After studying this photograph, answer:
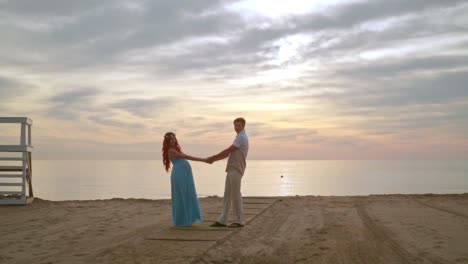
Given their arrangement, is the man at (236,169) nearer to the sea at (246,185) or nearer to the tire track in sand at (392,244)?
the tire track in sand at (392,244)

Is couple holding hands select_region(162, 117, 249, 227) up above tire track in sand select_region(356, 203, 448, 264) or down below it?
above

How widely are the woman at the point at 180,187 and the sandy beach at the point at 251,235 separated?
0.98 ft

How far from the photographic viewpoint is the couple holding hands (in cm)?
891

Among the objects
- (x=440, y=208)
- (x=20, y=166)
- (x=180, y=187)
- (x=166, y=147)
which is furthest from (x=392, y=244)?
(x=20, y=166)

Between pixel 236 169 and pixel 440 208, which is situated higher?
pixel 236 169

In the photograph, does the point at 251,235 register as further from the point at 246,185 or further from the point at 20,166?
the point at 246,185

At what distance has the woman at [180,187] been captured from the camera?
29.7 ft

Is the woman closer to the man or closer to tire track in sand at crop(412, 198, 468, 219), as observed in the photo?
the man

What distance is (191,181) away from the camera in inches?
363

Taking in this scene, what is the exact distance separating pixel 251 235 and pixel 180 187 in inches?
73.0

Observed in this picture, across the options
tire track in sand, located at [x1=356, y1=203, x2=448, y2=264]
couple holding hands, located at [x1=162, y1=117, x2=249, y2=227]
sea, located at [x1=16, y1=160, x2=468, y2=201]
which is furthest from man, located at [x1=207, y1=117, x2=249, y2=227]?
sea, located at [x1=16, y1=160, x2=468, y2=201]

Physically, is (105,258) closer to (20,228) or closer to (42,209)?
(20,228)

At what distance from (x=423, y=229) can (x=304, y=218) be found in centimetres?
268

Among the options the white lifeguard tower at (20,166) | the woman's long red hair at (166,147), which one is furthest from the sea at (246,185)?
the woman's long red hair at (166,147)
